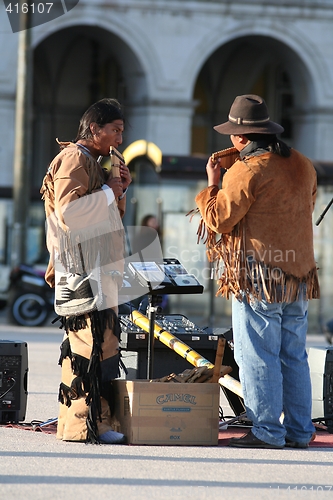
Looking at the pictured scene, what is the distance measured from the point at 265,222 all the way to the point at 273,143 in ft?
1.53

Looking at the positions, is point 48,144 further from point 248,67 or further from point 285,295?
point 285,295

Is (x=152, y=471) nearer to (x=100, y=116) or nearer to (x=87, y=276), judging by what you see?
(x=87, y=276)

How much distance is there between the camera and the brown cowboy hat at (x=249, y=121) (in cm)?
595

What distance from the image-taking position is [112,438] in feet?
19.5

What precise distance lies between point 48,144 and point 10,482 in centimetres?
2439

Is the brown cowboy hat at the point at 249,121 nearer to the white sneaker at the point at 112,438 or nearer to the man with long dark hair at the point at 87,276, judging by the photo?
the man with long dark hair at the point at 87,276

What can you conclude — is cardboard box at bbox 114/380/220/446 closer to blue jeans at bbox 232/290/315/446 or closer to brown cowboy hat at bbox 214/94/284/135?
blue jeans at bbox 232/290/315/446

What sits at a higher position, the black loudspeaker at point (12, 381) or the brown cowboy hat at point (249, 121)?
the brown cowboy hat at point (249, 121)

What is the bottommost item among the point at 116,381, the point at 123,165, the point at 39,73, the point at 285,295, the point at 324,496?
the point at 324,496

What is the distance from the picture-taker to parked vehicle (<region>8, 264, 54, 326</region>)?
52.9 feet

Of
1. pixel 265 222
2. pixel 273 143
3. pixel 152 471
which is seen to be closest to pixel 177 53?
pixel 273 143

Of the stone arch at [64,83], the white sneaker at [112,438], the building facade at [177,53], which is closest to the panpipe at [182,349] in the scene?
the white sneaker at [112,438]

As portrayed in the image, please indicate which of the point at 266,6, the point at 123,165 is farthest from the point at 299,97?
the point at 123,165

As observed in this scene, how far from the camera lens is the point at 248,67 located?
29.5 m
